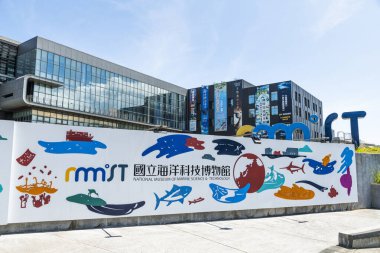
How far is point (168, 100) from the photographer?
227 feet

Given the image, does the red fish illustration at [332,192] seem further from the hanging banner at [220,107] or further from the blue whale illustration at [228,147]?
the hanging banner at [220,107]

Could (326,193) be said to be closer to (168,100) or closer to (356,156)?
(356,156)

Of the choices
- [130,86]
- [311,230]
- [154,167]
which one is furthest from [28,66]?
[311,230]

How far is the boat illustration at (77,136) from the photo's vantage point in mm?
9266

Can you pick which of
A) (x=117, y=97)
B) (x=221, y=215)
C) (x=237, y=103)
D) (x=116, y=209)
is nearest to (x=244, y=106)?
(x=237, y=103)

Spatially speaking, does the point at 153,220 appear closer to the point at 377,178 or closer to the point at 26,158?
Answer: the point at 26,158

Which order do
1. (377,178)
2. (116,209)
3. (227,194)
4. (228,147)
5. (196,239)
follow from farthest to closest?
1. (377,178)
2. (228,147)
3. (227,194)
4. (116,209)
5. (196,239)

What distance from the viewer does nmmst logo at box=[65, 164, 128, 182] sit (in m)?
9.18

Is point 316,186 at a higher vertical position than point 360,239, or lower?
higher

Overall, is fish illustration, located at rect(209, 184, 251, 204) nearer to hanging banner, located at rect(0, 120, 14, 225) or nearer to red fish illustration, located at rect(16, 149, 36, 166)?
red fish illustration, located at rect(16, 149, 36, 166)

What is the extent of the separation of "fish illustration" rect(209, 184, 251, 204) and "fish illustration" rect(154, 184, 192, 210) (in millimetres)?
1067

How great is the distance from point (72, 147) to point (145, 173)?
2.47 meters

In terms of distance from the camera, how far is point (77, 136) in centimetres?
937

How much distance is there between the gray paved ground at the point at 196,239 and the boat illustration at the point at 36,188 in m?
1.13
